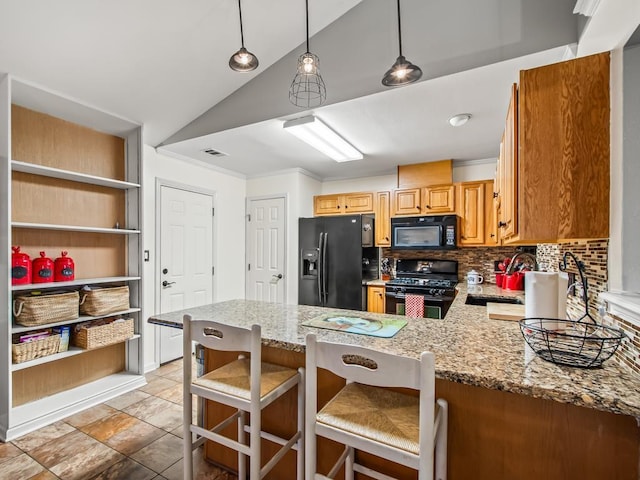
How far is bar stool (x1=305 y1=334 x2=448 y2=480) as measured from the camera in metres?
0.89

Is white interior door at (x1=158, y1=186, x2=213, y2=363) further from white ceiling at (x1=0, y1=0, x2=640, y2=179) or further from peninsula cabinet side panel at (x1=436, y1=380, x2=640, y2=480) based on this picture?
peninsula cabinet side panel at (x1=436, y1=380, x2=640, y2=480)

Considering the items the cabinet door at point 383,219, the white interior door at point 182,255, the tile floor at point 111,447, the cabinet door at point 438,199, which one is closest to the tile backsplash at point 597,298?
the cabinet door at point 438,199

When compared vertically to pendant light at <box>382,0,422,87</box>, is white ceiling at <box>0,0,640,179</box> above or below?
above

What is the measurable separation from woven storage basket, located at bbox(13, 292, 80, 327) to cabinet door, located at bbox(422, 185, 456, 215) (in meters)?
3.66

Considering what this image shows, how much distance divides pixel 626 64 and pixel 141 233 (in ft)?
11.0

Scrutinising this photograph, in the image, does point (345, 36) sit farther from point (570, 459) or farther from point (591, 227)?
point (570, 459)

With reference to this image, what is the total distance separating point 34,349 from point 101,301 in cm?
51

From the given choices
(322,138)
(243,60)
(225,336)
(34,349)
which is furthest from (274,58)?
(34,349)

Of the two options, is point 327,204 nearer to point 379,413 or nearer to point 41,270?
point 41,270

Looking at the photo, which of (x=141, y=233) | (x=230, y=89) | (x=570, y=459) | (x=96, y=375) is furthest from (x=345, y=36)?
(x=96, y=375)

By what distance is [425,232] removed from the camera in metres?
3.67

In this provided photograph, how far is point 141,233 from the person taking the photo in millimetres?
2883

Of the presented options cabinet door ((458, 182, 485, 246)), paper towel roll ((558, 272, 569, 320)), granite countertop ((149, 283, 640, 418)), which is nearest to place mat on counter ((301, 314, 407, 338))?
granite countertop ((149, 283, 640, 418))

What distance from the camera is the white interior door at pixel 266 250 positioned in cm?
418
